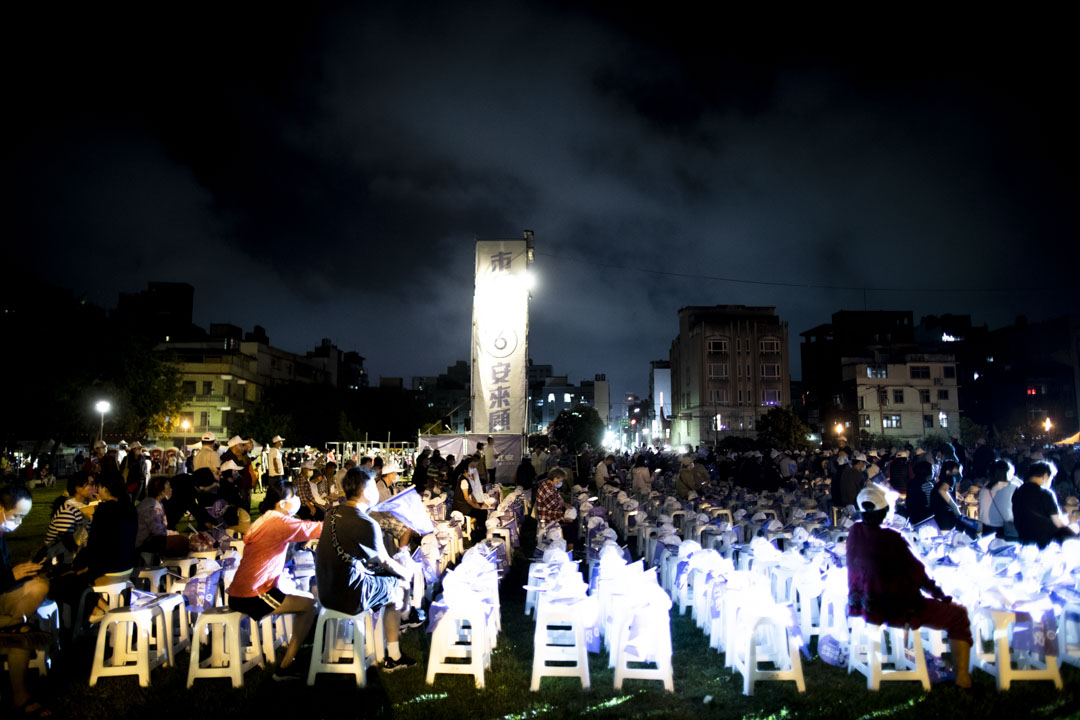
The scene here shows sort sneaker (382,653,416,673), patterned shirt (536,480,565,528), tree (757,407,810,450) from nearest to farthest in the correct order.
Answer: sneaker (382,653,416,673) → patterned shirt (536,480,565,528) → tree (757,407,810,450)

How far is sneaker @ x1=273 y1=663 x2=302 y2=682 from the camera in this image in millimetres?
5336

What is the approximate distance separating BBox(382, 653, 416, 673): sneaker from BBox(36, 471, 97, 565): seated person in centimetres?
407

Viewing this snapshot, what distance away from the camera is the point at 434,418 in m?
76.7

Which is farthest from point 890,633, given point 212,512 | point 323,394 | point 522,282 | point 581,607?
point 323,394

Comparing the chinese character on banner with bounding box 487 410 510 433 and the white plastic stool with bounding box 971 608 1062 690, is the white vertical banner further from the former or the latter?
the white plastic stool with bounding box 971 608 1062 690

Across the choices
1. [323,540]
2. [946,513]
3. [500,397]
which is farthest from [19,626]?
[500,397]

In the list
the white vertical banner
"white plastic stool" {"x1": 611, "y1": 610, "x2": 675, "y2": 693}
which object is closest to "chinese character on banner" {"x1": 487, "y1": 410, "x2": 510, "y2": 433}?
the white vertical banner

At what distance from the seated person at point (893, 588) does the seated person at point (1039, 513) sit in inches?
90.6

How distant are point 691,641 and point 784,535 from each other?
115 inches

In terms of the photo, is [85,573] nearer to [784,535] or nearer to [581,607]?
[581,607]

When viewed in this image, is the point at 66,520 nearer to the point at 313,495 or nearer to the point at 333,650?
the point at 333,650

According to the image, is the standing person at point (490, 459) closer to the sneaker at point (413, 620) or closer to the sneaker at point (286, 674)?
the sneaker at point (413, 620)

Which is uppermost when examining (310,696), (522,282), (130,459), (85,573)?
(522,282)

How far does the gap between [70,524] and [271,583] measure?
3.82 m
